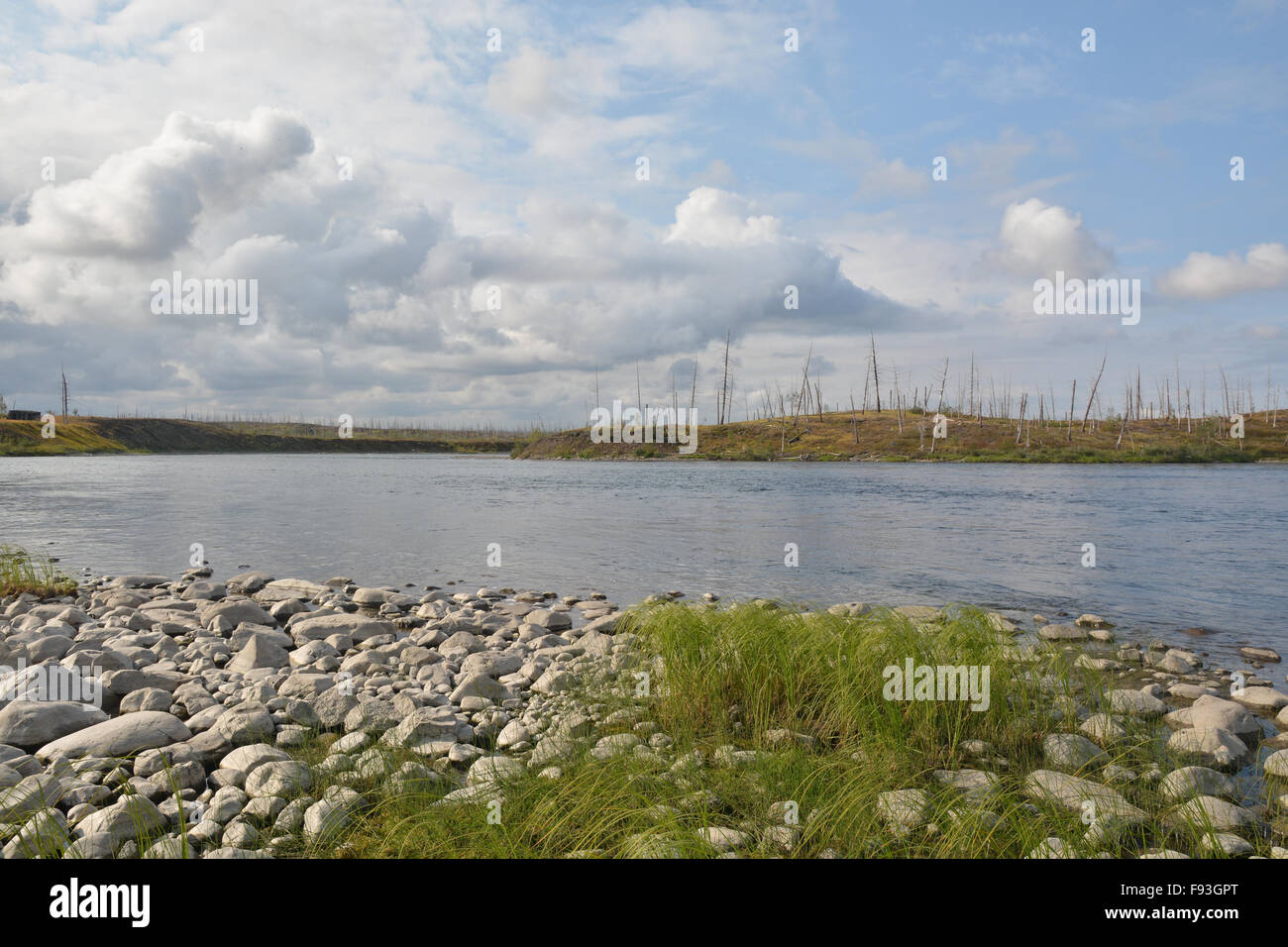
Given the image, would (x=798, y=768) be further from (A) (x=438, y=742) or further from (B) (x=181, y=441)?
(B) (x=181, y=441)

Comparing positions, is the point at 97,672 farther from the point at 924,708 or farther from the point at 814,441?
the point at 814,441

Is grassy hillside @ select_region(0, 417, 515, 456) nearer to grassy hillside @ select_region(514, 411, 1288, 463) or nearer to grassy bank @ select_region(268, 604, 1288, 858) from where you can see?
grassy hillside @ select_region(514, 411, 1288, 463)

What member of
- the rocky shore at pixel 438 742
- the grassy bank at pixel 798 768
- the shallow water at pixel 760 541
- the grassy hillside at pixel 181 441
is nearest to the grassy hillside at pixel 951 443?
the shallow water at pixel 760 541

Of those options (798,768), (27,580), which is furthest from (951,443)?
(798,768)

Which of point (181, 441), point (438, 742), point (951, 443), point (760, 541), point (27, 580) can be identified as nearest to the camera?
point (438, 742)

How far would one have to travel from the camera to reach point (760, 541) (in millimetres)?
20156

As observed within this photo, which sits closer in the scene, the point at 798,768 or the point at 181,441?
the point at 798,768

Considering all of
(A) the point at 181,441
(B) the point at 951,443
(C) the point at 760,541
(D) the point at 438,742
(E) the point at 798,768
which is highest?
(A) the point at 181,441

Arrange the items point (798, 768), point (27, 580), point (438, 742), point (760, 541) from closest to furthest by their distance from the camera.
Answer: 1. point (798, 768)
2. point (438, 742)
3. point (27, 580)
4. point (760, 541)

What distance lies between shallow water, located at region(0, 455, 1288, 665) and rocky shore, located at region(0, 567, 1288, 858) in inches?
164

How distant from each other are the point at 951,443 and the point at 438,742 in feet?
297

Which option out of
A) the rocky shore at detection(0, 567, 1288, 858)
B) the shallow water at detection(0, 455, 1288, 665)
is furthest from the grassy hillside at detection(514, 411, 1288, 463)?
the rocky shore at detection(0, 567, 1288, 858)
